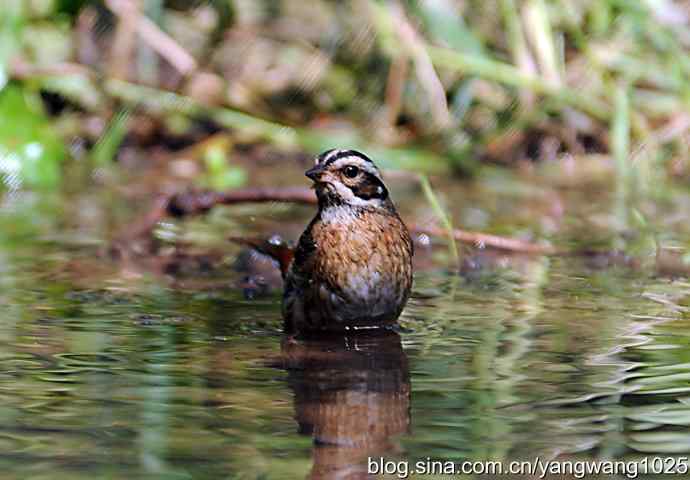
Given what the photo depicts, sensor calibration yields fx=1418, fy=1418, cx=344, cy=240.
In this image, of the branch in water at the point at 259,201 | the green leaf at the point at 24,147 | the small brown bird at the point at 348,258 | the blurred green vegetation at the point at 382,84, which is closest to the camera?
the small brown bird at the point at 348,258

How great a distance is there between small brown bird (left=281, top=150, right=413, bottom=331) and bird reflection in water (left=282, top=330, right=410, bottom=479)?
0.08 metres

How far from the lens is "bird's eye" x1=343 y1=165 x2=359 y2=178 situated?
4223mm

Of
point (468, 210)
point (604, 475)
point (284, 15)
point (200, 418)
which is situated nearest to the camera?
point (604, 475)

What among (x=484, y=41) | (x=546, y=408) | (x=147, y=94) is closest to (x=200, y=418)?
(x=546, y=408)

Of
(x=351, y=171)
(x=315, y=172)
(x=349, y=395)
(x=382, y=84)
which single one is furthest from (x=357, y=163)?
(x=382, y=84)

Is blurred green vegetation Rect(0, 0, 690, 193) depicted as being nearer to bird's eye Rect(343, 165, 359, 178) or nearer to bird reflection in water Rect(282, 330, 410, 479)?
bird's eye Rect(343, 165, 359, 178)

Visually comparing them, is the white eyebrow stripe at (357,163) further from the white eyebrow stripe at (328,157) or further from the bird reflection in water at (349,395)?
the bird reflection in water at (349,395)

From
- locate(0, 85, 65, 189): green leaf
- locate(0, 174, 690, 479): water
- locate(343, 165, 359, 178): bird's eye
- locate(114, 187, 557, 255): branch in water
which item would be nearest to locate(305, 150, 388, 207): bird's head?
locate(343, 165, 359, 178): bird's eye

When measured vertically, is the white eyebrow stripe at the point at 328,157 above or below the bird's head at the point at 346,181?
above

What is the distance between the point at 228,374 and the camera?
3355mm

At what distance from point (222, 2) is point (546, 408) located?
5104mm

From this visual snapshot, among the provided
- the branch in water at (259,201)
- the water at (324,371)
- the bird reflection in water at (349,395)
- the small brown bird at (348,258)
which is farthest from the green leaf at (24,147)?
the bird reflection in water at (349,395)

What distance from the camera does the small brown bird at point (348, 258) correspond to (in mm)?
3977

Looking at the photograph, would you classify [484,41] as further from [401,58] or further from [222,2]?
[222,2]
